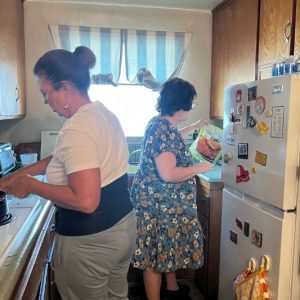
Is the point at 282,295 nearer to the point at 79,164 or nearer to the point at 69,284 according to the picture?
the point at 69,284

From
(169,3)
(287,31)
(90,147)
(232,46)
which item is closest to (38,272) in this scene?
(90,147)

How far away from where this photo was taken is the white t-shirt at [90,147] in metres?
0.96

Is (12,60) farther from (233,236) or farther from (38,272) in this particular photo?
(233,236)

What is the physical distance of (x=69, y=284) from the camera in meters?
1.11

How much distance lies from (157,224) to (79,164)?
1.02 metres

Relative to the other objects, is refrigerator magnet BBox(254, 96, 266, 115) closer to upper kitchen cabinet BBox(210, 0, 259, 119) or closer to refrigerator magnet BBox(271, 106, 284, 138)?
refrigerator magnet BBox(271, 106, 284, 138)

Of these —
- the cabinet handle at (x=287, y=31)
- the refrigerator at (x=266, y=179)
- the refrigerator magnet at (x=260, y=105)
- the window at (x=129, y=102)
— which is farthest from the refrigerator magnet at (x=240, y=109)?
the window at (x=129, y=102)

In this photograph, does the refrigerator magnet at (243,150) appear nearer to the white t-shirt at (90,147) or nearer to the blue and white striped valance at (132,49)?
the white t-shirt at (90,147)

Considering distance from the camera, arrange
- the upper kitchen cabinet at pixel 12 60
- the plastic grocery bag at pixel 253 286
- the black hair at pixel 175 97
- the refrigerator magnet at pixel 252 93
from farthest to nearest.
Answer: the upper kitchen cabinet at pixel 12 60
the black hair at pixel 175 97
the refrigerator magnet at pixel 252 93
the plastic grocery bag at pixel 253 286

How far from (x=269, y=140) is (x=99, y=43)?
1746 millimetres

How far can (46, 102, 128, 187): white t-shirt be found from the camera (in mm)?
956

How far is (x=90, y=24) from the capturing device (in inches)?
105

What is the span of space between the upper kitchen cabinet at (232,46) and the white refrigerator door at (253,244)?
0.85 metres

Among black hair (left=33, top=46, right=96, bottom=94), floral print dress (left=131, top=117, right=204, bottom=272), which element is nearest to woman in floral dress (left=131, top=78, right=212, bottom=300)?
floral print dress (left=131, top=117, right=204, bottom=272)
